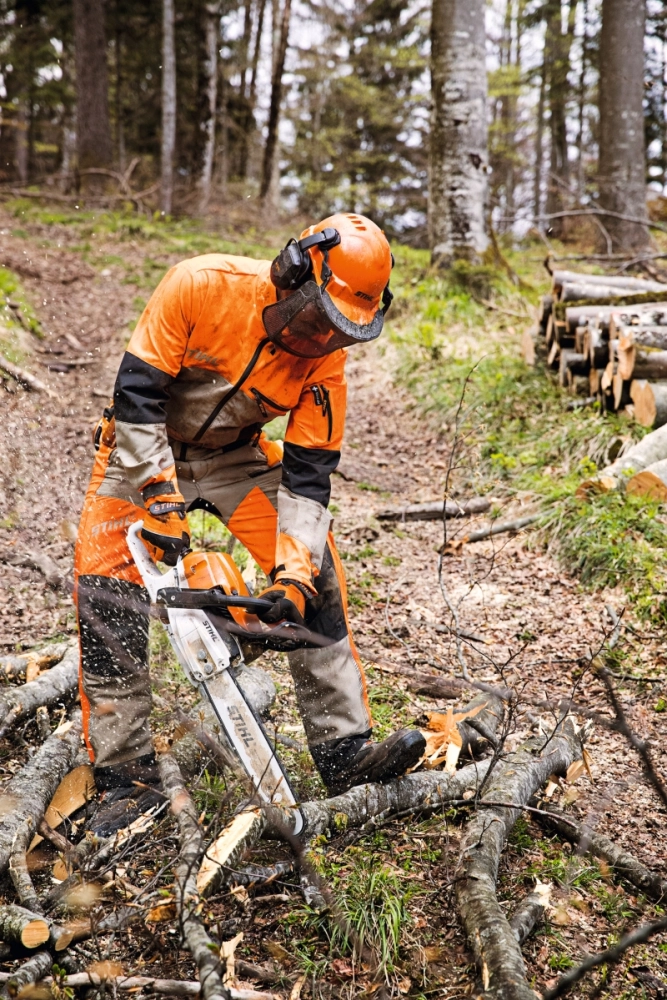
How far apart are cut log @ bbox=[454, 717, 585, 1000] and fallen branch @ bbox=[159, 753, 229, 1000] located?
0.69m

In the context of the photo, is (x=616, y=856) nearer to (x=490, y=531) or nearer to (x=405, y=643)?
(x=405, y=643)

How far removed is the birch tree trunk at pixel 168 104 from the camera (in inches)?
494

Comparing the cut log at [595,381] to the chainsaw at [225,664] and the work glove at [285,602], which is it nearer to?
the work glove at [285,602]

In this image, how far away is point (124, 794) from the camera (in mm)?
2777

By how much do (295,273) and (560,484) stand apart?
2928 millimetres

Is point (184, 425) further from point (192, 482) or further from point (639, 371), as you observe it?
point (639, 371)

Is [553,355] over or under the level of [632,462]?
over

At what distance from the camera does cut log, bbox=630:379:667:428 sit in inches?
195

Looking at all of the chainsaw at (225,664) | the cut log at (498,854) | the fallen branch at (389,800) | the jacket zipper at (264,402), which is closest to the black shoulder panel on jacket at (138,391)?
the jacket zipper at (264,402)

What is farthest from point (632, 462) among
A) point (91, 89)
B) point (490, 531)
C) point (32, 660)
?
point (91, 89)

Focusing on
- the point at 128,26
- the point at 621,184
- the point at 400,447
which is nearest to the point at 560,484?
the point at 400,447

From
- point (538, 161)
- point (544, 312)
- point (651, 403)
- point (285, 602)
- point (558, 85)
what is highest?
point (538, 161)

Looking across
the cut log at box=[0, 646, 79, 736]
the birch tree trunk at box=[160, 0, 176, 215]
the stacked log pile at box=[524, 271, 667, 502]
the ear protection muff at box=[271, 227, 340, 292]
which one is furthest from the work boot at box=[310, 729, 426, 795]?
the birch tree trunk at box=[160, 0, 176, 215]

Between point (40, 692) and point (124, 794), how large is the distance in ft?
2.10
